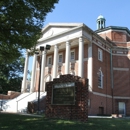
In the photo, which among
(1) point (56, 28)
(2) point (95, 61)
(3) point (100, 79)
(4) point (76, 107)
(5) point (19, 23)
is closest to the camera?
(4) point (76, 107)

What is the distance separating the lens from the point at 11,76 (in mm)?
45250

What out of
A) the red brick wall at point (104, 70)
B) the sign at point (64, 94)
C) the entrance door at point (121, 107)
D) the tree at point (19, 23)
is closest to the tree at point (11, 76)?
the red brick wall at point (104, 70)

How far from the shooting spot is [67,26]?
1117 inches

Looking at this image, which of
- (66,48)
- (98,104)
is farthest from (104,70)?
(66,48)

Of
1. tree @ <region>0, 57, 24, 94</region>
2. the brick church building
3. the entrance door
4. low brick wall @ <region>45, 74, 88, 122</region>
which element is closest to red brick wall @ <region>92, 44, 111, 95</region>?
the brick church building

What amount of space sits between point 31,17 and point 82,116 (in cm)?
786

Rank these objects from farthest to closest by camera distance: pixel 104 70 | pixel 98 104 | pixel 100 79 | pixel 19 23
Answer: pixel 104 70 < pixel 100 79 < pixel 98 104 < pixel 19 23

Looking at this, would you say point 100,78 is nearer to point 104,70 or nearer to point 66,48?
point 104,70

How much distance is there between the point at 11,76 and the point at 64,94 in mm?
35906

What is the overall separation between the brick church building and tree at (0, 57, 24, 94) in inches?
468

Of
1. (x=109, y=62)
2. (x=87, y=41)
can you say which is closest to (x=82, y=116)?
(x=87, y=41)

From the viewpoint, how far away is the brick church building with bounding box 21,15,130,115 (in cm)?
2623

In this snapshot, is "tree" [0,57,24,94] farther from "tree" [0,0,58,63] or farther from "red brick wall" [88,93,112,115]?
"tree" [0,0,58,63]

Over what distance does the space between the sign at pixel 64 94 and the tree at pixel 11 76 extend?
32.5m
